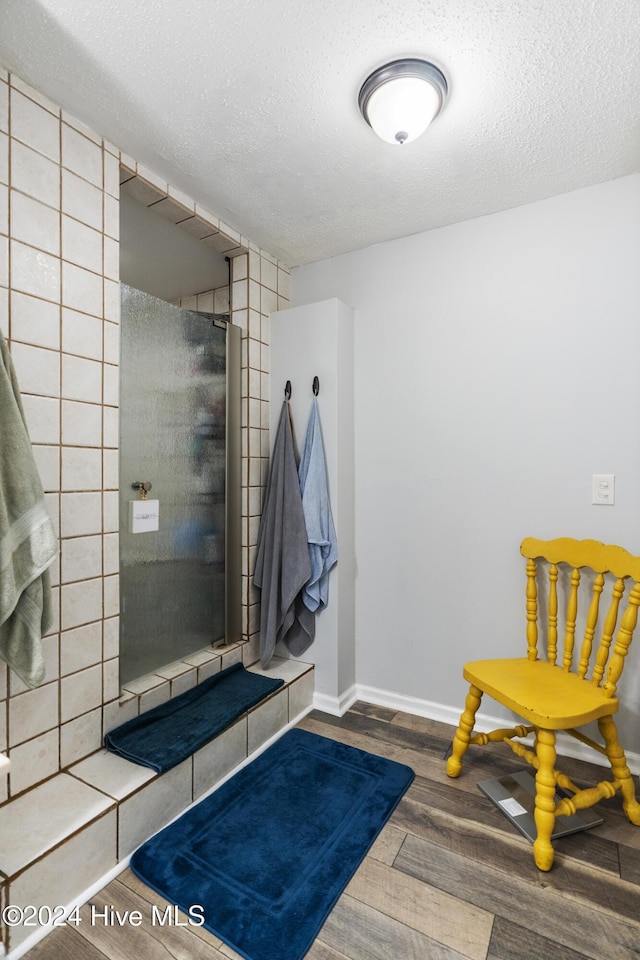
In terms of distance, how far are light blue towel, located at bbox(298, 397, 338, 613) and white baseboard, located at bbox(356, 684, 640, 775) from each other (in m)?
0.54

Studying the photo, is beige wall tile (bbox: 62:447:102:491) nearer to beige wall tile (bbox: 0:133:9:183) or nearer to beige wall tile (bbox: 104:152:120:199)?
beige wall tile (bbox: 0:133:9:183)

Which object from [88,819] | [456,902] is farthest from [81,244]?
[456,902]

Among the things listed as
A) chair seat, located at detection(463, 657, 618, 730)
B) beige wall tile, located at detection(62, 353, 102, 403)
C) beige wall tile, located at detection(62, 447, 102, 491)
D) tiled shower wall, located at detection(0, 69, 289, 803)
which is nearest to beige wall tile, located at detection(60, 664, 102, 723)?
tiled shower wall, located at detection(0, 69, 289, 803)

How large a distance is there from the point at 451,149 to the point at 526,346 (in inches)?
31.8

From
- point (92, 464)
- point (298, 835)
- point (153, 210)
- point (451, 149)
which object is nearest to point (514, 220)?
point (451, 149)

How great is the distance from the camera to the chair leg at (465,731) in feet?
5.90

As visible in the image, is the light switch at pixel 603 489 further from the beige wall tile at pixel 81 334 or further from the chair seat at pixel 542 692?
the beige wall tile at pixel 81 334

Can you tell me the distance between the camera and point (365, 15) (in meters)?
1.20

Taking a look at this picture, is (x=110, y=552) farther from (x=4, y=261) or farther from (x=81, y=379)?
(x=4, y=261)

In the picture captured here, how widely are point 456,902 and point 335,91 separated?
91.6 inches

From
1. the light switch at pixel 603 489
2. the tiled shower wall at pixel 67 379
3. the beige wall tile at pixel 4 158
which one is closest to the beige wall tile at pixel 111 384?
the tiled shower wall at pixel 67 379

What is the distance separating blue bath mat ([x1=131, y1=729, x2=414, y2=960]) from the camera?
1255 mm

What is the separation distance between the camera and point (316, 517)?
2297 mm

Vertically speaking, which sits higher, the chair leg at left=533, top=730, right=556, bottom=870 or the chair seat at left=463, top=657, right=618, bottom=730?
the chair seat at left=463, top=657, right=618, bottom=730
